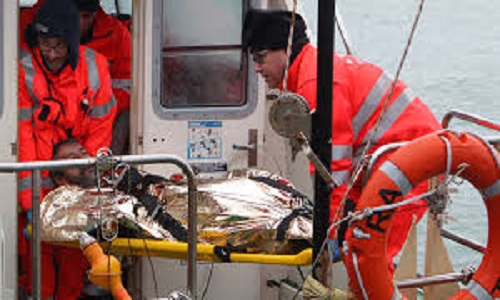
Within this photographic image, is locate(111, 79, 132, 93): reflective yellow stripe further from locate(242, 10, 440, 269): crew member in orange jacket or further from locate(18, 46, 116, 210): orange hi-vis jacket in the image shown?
locate(242, 10, 440, 269): crew member in orange jacket

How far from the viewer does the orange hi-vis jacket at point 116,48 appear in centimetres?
682

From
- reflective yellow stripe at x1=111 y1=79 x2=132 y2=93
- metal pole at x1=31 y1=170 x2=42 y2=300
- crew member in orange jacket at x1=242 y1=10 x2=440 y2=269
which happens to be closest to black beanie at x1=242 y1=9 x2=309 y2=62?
crew member in orange jacket at x1=242 y1=10 x2=440 y2=269

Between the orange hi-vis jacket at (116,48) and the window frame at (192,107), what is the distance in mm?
622

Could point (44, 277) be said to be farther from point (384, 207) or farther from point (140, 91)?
point (384, 207)

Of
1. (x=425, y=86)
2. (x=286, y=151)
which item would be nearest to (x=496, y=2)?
(x=425, y=86)

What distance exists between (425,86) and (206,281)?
50.5 feet

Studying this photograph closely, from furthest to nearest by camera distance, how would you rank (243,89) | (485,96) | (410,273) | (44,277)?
(485,96)
(243,89)
(44,277)
(410,273)

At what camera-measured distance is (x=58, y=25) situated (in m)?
5.94

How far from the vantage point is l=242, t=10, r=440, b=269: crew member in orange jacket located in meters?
5.38

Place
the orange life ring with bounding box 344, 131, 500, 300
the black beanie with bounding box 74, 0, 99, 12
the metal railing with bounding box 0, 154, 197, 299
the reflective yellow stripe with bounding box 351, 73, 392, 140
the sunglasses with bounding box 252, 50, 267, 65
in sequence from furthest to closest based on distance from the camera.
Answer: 1. the black beanie with bounding box 74, 0, 99, 12
2. the reflective yellow stripe with bounding box 351, 73, 392, 140
3. the sunglasses with bounding box 252, 50, 267, 65
4. the metal railing with bounding box 0, 154, 197, 299
5. the orange life ring with bounding box 344, 131, 500, 300

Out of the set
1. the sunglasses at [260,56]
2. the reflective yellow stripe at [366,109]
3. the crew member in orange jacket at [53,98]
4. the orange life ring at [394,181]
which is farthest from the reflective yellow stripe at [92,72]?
the orange life ring at [394,181]

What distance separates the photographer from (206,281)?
633 centimetres

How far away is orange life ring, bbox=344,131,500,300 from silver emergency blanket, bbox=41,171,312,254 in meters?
0.75

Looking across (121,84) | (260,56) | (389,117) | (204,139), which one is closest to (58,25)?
(121,84)
